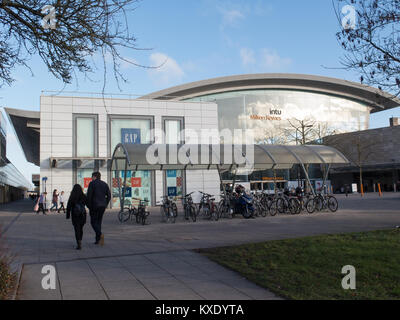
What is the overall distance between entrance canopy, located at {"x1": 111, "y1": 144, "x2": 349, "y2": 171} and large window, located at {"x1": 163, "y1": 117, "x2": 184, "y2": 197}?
982 centimetres

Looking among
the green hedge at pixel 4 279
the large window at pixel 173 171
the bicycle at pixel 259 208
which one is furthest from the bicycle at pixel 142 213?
the large window at pixel 173 171

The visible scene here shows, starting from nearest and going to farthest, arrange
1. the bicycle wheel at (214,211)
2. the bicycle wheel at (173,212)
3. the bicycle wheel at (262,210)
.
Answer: the bicycle wheel at (173,212), the bicycle wheel at (214,211), the bicycle wheel at (262,210)

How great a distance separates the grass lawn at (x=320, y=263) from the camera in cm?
472

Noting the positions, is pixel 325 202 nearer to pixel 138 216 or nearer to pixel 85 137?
pixel 138 216

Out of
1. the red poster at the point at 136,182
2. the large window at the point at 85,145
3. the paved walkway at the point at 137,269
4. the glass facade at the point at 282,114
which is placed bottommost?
the paved walkway at the point at 137,269

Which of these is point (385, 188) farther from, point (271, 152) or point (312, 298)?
point (312, 298)

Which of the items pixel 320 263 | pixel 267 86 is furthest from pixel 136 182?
pixel 267 86

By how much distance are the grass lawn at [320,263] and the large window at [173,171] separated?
2095cm

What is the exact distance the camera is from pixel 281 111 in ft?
175

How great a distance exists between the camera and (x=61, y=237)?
11.1 m

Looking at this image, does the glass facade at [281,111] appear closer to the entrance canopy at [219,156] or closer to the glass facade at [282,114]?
the glass facade at [282,114]

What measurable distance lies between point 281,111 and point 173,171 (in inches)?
1121

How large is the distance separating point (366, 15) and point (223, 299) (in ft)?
21.6
